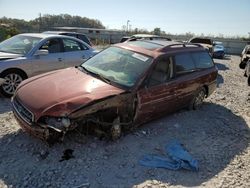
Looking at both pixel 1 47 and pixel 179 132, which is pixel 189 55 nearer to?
pixel 179 132

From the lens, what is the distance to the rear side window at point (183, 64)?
233 inches

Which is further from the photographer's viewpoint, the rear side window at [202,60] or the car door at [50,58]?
the car door at [50,58]

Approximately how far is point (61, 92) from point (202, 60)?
13.3ft

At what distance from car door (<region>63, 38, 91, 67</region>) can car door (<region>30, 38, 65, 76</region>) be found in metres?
0.19

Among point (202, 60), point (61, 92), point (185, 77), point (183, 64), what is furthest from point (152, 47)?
point (61, 92)

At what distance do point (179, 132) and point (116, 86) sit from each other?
1735 millimetres

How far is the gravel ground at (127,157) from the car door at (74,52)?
8.69 ft

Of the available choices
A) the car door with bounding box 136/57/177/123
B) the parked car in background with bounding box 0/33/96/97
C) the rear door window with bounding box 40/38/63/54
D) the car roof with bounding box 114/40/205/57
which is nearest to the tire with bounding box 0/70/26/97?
the parked car in background with bounding box 0/33/96/97

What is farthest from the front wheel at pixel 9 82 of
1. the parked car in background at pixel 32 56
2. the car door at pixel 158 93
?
the car door at pixel 158 93

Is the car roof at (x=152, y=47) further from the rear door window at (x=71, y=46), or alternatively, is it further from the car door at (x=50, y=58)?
the rear door window at (x=71, y=46)

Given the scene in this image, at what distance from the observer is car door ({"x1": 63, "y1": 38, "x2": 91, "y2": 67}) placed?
8.21m

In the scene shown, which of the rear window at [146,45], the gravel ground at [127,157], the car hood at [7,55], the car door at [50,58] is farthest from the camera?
the car door at [50,58]

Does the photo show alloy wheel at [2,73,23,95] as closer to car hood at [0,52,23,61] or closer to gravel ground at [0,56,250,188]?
car hood at [0,52,23,61]

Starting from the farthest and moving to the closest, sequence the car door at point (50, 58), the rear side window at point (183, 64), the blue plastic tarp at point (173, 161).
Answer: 1. the car door at point (50, 58)
2. the rear side window at point (183, 64)
3. the blue plastic tarp at point (173, 161)
